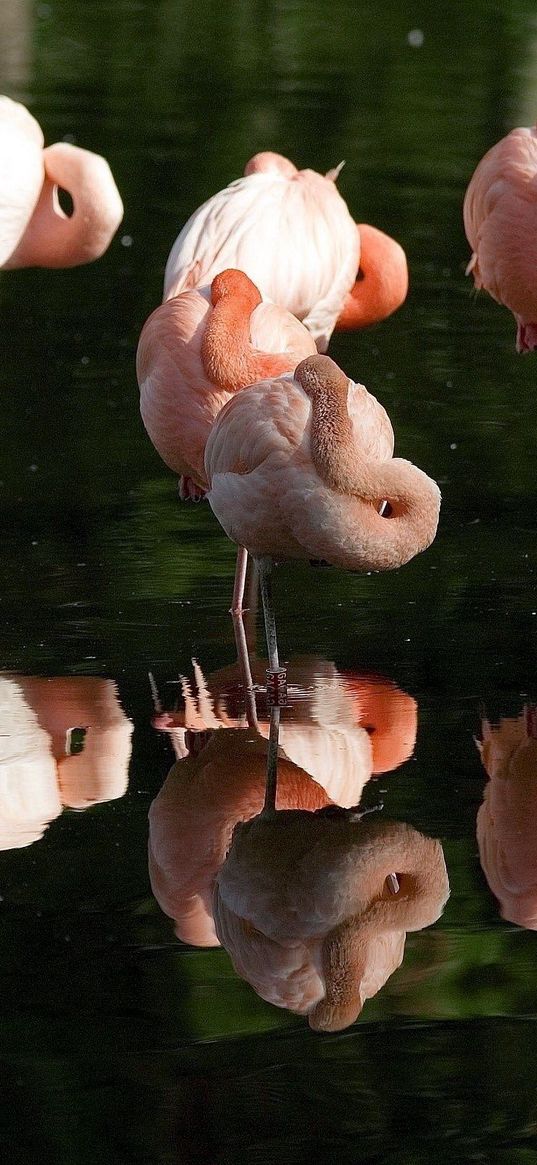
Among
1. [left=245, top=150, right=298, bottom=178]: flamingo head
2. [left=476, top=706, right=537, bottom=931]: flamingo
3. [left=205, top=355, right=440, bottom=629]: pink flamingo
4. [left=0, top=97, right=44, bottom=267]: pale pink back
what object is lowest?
[left=0, top=97, right=44, bottom=267]: pale pink back

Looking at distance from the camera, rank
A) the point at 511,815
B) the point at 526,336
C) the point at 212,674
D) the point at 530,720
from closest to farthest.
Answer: the point at 511,815
the point at 530,720
the point at 212,674
the point at 526,336

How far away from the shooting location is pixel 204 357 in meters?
5.21

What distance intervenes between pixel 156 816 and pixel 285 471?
2.97 feet

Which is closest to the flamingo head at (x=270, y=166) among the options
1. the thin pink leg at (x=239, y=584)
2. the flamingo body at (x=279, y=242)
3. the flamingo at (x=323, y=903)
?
the flamingo body at (x=279, y=242)

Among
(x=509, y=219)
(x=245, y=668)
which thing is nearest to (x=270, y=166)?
(x=509, y=219)

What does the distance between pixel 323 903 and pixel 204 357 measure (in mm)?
2130

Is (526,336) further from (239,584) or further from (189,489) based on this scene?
(239,584)

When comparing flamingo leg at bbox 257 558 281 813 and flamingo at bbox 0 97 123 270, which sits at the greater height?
flamingo leg at bbox 257 558 281 813

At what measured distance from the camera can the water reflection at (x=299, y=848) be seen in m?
3.33

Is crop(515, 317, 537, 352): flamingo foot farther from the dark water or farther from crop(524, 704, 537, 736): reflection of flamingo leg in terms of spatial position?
crop(524, 704, 537, 736): reflection of flamingo leg

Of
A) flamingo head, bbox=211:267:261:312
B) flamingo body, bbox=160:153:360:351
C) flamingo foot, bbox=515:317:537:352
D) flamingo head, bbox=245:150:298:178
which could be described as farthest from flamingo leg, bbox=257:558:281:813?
flamingo head, bbox=245:150:298:178

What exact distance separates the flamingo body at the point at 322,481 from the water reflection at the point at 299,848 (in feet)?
1.33

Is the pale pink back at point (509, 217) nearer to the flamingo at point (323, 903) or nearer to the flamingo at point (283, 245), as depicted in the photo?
the flamingo at point (283, 245)

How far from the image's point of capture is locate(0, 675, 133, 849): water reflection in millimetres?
4043
